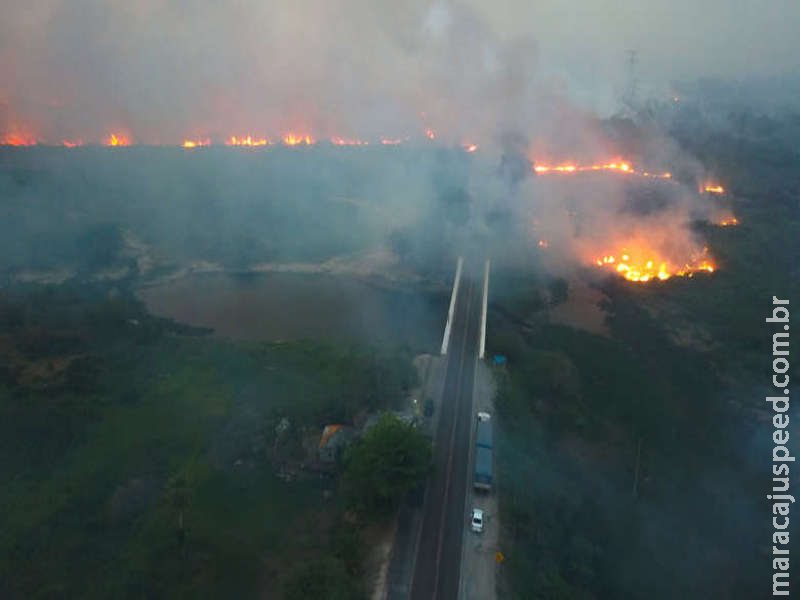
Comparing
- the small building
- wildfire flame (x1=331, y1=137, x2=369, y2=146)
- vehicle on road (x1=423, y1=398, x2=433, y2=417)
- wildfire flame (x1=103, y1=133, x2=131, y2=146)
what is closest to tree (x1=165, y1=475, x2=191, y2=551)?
the small building

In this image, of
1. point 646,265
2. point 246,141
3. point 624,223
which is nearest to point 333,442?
point 646,265

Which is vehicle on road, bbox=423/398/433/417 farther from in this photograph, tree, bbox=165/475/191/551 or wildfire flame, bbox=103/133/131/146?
wildfire flame, bbox=103/133/131/146

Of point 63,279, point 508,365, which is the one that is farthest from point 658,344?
point 63,279

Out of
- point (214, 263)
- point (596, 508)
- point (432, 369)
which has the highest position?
point (214, 263)

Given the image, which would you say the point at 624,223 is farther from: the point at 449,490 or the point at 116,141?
the point at 116,141

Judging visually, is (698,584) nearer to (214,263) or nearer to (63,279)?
(214,263)
